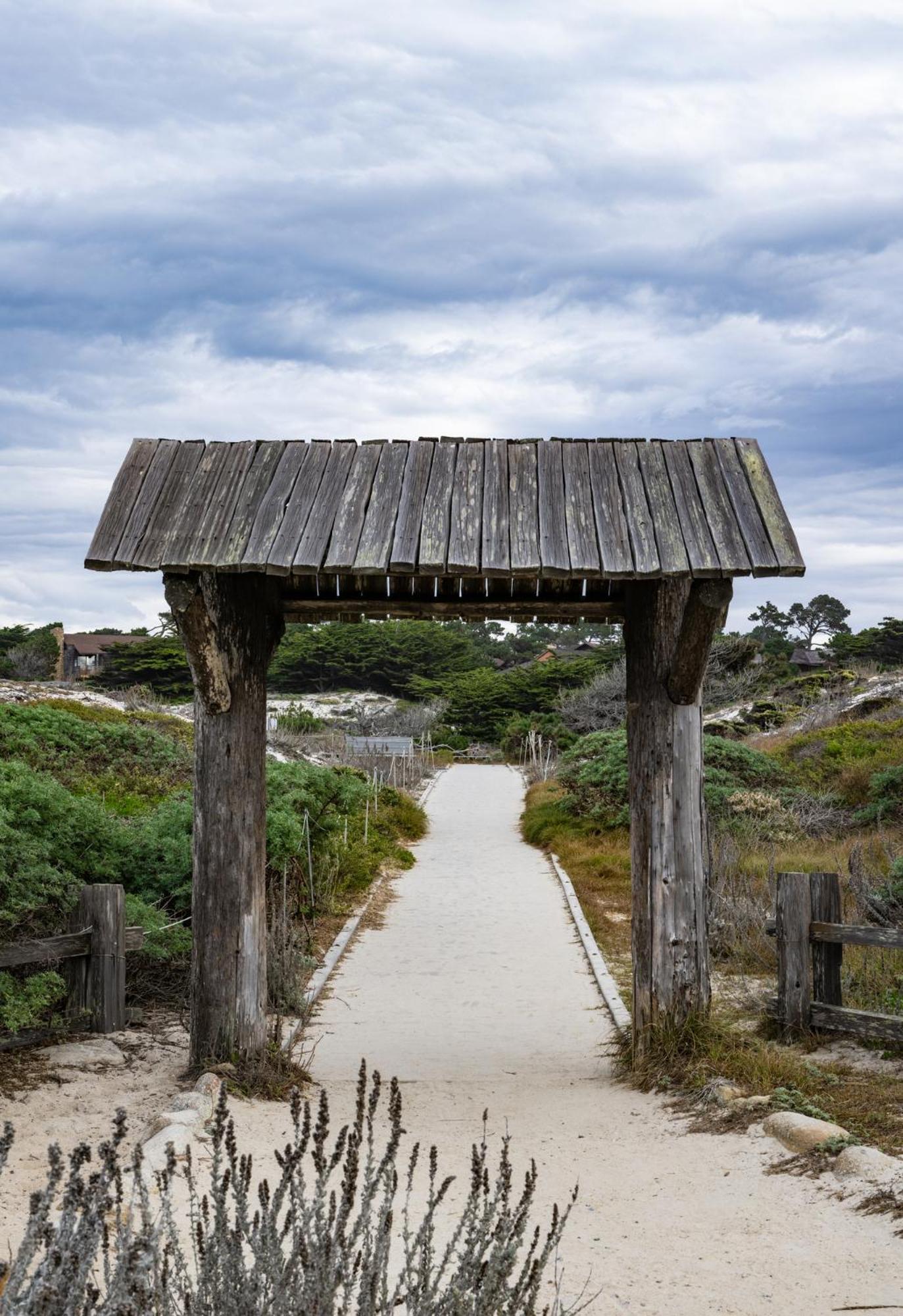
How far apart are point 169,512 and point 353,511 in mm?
988

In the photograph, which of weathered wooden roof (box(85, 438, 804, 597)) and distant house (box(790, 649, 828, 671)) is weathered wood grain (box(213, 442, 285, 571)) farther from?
distant house (box(790, 649, 828, 671))

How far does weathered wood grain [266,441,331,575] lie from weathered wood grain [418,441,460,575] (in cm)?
61

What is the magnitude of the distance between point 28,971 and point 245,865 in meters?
1.79

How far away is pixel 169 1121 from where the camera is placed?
537 centimetres

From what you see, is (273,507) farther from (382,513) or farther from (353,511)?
(382,513)

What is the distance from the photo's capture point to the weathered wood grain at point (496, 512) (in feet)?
18.6

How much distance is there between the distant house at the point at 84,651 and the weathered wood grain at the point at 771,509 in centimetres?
4621

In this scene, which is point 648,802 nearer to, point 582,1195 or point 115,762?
point 582,1195

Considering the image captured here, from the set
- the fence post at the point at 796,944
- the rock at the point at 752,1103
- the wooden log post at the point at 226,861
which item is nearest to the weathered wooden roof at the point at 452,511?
the wooden log post at the point at 226,861

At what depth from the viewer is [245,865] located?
628cm

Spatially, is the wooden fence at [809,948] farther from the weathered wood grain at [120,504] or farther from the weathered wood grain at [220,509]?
the weathered wood grain at [120,504]

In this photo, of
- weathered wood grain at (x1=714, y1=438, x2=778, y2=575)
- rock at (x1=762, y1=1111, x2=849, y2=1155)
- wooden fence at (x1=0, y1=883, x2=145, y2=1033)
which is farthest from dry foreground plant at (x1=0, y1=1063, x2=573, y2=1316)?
wooden fence at (x1=0, y1=883, x2=145, y2=1033)

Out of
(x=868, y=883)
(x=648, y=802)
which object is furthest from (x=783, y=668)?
(x=648, y=802)

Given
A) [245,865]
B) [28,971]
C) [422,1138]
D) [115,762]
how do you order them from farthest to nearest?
[115,762]
[28,971]
[245,865]
[422,1138]
